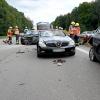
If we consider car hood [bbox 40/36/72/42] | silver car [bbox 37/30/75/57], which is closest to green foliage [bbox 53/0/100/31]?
car hood [bbox 40/36/72/42]

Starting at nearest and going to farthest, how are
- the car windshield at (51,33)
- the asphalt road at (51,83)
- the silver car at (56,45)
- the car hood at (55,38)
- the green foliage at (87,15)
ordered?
the asphalt road at (51,83), the silver car at (56,45), the car hood at (55,38), the car windshield at (51,33), the green foliage at (87,15)

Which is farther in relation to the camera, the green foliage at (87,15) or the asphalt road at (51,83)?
the green foliage at (87,15)

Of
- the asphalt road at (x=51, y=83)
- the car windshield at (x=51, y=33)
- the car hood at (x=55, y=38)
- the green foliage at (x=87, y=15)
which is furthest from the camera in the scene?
the green foliage at (x=87, y=15)

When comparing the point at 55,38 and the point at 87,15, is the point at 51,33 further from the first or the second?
the point at 87,15

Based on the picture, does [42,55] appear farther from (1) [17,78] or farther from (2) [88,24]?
(2) [88,24]

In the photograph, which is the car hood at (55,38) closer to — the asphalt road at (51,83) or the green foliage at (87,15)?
the asphalt road at (51,83)

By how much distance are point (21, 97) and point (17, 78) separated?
259 cm

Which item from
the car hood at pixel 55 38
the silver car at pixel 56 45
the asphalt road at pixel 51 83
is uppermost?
the car hood at pixel 55 38

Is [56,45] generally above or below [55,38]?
below

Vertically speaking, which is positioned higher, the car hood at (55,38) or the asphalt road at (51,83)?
the car hood at (55,38)

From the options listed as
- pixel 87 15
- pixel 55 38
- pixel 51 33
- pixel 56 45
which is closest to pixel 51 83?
pixel 56 45

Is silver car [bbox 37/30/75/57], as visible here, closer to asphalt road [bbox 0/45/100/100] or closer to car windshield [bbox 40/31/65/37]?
car windshield [bbox 40/31/65/37]

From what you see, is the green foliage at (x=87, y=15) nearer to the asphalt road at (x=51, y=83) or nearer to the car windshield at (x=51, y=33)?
the car windshield at (x=51, y=33)

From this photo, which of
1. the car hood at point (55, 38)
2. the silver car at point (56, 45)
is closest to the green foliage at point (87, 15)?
the car hood at point (55, 38)
